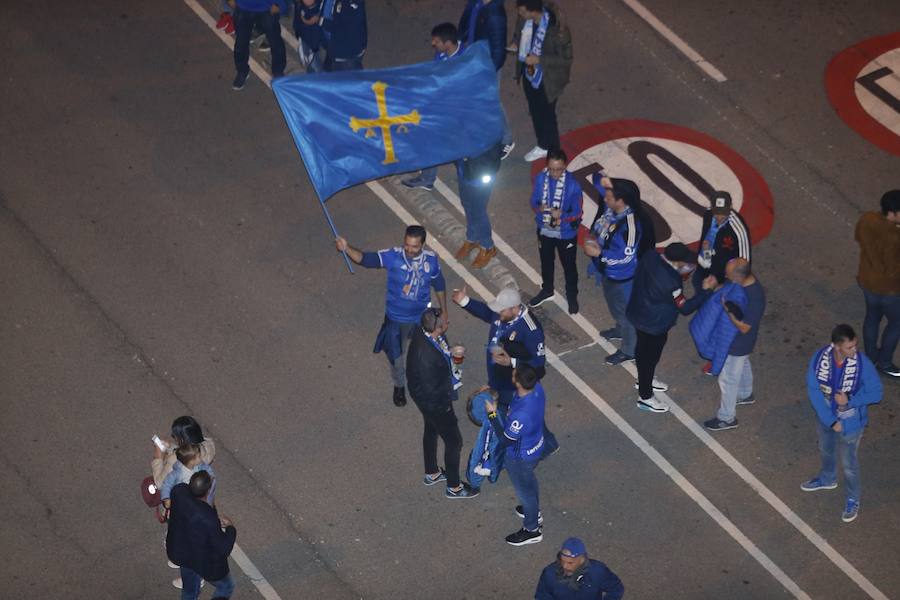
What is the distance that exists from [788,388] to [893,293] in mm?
1460

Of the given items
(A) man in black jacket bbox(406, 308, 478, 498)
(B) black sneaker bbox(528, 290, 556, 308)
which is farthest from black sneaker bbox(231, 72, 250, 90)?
(A) man in black jacket bbox(406, 308, 478, 498)

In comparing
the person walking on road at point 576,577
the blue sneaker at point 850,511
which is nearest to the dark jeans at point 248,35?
the person walking on road at point 576,577

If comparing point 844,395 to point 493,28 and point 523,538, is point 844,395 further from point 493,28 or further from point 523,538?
point 493,28

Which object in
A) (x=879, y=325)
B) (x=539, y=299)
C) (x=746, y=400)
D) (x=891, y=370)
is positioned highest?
(x=539, y=299)

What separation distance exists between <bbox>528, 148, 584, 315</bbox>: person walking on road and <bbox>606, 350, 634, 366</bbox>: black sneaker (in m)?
0.81

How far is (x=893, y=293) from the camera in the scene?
1509 cm

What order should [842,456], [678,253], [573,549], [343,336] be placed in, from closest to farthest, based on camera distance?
[573,549], [842,456], [678,253], [343,336]

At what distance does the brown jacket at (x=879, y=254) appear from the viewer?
583 inches

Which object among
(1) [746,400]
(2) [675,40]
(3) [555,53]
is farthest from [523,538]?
(2) [675,40]

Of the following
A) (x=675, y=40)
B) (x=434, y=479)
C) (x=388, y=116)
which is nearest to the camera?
(x=434, y=479)

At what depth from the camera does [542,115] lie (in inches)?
693

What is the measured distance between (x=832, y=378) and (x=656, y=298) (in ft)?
5.99

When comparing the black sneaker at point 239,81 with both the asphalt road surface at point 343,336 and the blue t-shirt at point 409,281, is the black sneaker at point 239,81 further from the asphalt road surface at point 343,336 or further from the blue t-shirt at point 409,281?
the blue t-shirt at point 409,281

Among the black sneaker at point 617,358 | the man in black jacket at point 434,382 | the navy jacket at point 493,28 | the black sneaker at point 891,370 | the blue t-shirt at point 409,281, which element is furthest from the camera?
the navy jacket at point 493,28
